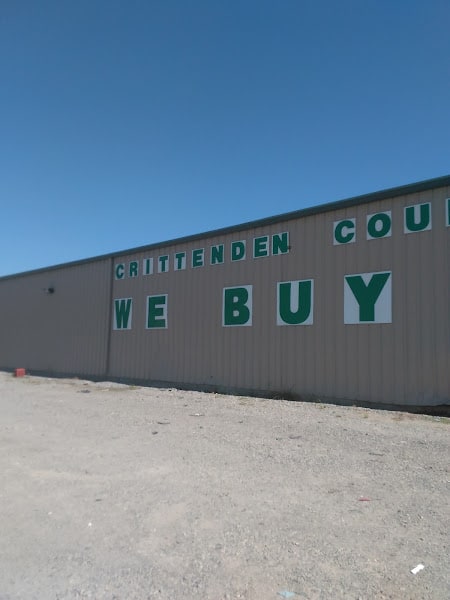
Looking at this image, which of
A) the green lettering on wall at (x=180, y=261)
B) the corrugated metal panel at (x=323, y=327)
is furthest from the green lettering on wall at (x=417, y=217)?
the green lettering on wall at (x=180, y=261)

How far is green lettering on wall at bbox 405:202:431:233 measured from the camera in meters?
11.9

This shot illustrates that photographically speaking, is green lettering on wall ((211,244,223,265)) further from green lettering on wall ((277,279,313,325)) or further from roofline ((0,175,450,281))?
green lettering on wall ((277,279,313,325))

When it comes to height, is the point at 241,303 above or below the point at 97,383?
above

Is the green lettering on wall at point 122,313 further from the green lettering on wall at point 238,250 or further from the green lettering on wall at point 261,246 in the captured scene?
the green lettering on wall at point 261,246

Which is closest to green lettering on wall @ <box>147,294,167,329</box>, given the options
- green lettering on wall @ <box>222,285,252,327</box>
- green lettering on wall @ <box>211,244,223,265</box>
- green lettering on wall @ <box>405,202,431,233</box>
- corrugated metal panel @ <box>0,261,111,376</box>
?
green lettering on wall @ <box>211,244,223,265</box>

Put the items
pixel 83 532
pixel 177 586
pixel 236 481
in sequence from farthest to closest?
pixel 236 481 → pixel 83 532 → pixel 177 586

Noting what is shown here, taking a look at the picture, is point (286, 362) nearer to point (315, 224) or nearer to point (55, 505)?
point (315, 224)

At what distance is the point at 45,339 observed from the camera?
956 inches

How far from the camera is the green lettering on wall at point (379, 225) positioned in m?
12.6

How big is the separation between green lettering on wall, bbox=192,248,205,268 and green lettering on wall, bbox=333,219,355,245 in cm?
503

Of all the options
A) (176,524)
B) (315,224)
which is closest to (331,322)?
(315,224)

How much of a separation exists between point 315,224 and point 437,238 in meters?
3.39

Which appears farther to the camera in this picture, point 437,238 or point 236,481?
point 437,238

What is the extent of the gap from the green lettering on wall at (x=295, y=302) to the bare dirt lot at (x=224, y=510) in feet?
14.6
